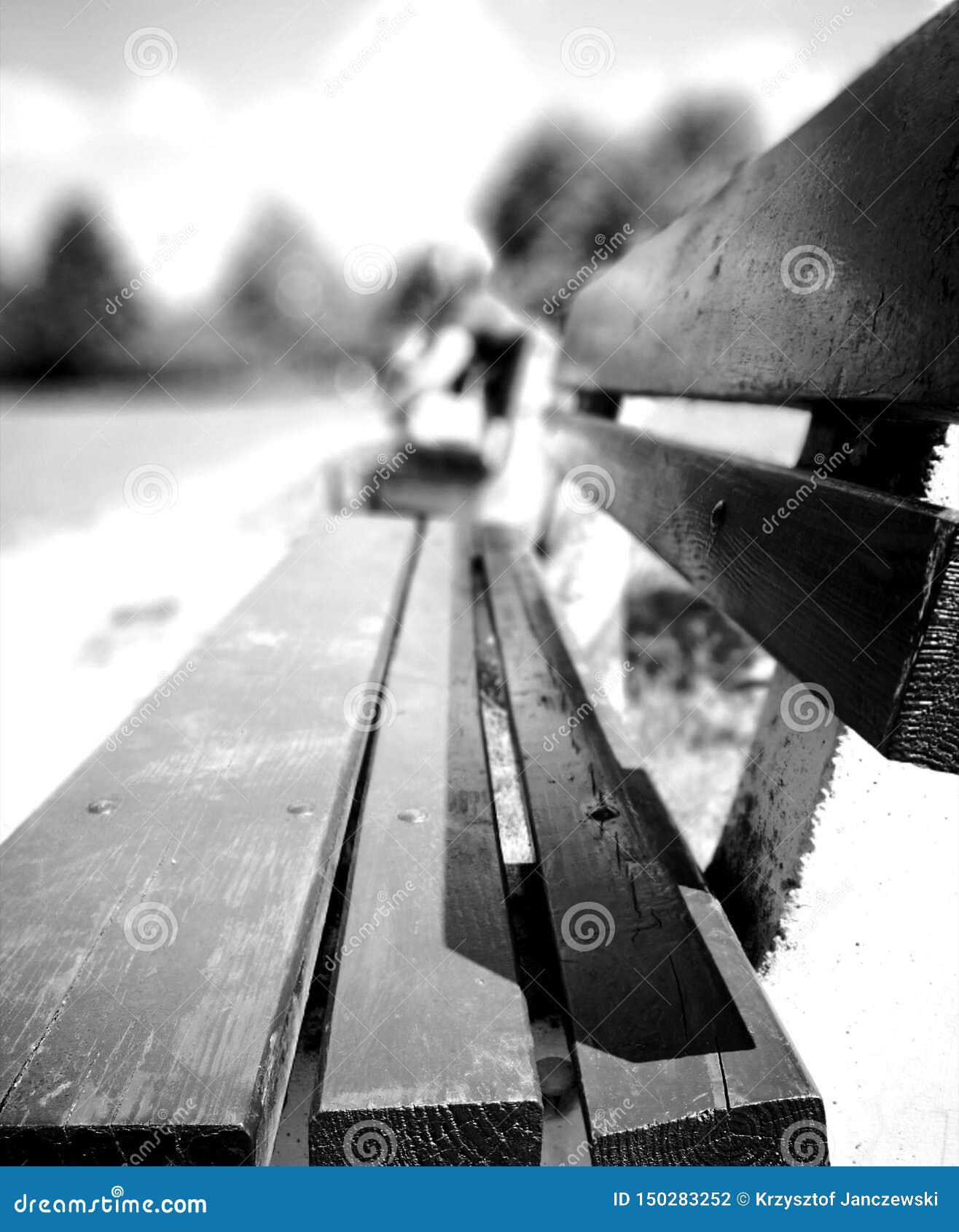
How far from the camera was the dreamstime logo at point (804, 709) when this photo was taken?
3.43ft

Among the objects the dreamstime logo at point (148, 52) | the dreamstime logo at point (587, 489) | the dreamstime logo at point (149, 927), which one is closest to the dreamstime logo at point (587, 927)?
the dreamstime logo at point (149, 927)

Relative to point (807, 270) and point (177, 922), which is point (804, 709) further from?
point (177, 922)

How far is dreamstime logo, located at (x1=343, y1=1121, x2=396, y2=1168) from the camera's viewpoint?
2.36 ft

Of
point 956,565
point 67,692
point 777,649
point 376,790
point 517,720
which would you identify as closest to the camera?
point 956,565

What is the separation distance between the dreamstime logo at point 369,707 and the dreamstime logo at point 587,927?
1.72 feet

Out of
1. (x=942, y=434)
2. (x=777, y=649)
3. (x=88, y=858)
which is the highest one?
(x=942, y=434)

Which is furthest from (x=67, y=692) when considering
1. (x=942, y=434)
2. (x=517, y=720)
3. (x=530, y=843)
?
(x=942, y=434)

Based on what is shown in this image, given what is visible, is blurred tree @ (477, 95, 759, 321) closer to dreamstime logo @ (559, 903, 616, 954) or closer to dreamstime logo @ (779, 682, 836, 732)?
dreamstime logo @ (779, 682, 836, 732)

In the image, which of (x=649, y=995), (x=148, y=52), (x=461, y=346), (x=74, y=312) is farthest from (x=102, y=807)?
(x=74, y=312)

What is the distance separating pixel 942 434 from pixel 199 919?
34.2 inches

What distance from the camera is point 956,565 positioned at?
672 mm
